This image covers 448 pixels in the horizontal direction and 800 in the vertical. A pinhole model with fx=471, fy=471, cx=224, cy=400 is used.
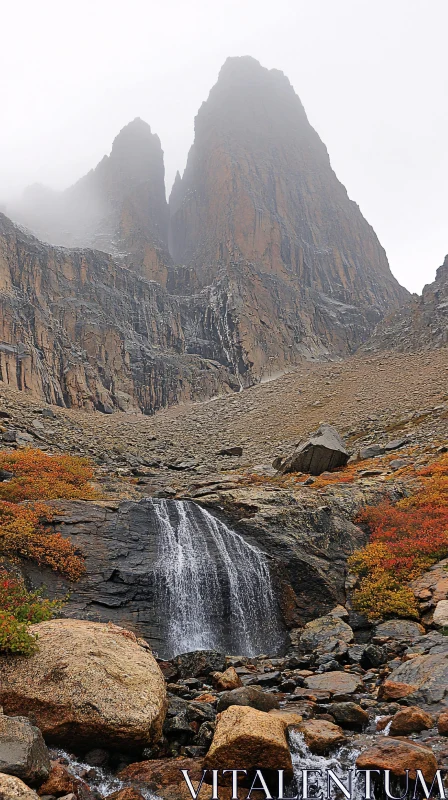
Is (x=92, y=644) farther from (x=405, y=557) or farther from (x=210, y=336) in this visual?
(x=210, y=336)

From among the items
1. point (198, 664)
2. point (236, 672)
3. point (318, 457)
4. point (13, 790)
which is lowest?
point (236, 672)

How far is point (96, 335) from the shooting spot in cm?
6419

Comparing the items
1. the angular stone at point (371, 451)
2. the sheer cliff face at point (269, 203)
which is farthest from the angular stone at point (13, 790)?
the sheer cliff face at point (269, 203)

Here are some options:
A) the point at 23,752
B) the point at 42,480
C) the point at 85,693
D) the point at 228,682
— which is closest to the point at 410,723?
the point at 228,682

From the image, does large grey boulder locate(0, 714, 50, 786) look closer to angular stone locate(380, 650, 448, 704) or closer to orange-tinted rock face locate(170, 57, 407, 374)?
angular stone locate(380, 650, 448, 704)

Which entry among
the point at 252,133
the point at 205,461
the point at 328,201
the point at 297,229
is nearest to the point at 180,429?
the point at 205,461

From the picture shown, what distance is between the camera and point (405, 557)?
14539 mm

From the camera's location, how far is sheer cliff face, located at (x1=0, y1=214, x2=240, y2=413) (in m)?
53.0

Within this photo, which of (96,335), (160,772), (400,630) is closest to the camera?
(160,772)

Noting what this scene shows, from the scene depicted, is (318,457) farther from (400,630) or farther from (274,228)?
(274,228)

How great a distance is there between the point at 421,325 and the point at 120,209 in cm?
8040

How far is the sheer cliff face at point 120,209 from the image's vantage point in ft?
323

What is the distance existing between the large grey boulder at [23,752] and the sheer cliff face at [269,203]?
9411 centimetres

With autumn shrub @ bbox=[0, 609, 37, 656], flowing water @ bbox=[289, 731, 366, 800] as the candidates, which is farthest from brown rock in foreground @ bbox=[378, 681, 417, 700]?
autumn shrub @ bbox=[0, 609, 37, 656]
